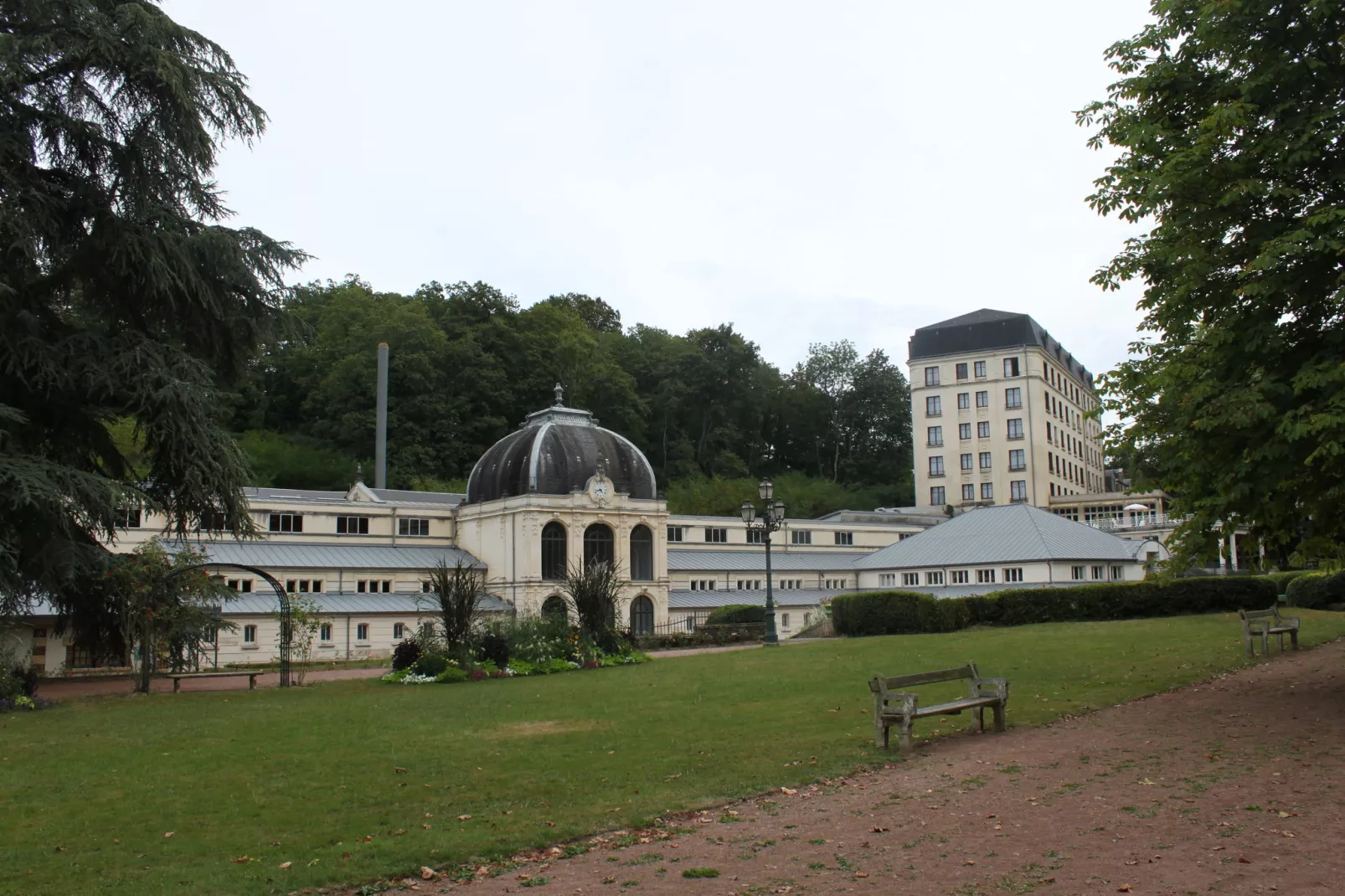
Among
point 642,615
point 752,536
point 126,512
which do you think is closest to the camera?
point 126,512

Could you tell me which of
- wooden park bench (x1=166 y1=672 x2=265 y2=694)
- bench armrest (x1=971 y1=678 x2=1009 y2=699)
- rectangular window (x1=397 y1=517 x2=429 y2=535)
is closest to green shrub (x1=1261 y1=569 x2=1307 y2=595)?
bench armrest (x1=971 y1=678 x2=1009 y2=699)

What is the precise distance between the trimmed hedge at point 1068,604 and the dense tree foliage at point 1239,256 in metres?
22.4

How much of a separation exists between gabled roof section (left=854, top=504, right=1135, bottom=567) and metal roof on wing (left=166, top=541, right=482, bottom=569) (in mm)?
24600

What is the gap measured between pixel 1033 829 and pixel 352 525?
4887 centimetres

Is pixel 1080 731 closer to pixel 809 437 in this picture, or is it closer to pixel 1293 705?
pixel 1293 705

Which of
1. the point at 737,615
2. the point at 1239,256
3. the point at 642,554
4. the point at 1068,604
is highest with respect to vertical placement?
the point at 1239,256

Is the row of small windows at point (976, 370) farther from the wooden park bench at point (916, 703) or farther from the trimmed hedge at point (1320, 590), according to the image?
the wooden park bench at point (916, 703)

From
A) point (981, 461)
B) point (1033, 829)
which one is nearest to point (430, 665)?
point (1033, 829)

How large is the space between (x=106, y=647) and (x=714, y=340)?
7618cm

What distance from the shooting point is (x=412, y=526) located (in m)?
56.1

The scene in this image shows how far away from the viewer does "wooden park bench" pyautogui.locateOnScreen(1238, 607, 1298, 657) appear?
72.3 ft

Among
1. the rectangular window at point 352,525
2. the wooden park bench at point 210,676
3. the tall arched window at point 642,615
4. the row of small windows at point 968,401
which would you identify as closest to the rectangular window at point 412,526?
the rectangular window at point 352,525

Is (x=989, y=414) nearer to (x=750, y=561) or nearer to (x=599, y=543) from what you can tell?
(x=750, y=561)

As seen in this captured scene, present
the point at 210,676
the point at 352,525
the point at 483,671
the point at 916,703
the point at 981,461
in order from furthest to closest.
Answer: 1. the point at 981,461
2. the point at 352,525
3. the point at 210,676
4. the point at 483,671
5. the point at 916,703
